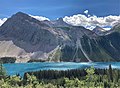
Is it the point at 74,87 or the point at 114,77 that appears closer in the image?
the point at 74,87

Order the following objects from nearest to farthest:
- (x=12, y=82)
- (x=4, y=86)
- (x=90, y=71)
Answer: (x=90, y=71) < (x=4, y=86) < (x=12, y=82)

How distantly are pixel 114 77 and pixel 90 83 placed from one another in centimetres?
9070

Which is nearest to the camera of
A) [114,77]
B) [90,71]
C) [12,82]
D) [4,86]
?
[90,71]

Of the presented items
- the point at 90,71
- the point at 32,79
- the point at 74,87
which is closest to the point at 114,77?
the point at 32,79

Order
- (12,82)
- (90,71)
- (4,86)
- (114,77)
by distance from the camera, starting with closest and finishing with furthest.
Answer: (90,71), (4,86), (12,82), (114,77)

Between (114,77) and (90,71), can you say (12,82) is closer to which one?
(90,71)

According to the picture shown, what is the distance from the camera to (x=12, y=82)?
471ft

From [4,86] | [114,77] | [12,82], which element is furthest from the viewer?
[114,77]

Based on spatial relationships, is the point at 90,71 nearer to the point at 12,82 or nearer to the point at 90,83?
the point at 90,83

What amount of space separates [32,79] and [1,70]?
196ft

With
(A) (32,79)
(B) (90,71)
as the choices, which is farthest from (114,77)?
(B) (90,71)

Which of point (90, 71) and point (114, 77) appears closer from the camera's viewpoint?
point (90, 71)

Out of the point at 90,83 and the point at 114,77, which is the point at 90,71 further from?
the point at 114,77

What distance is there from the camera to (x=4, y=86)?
357 feet
